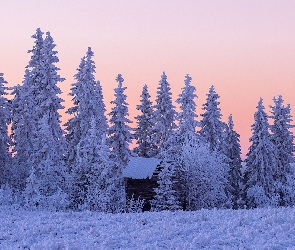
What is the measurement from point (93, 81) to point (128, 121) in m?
6.06

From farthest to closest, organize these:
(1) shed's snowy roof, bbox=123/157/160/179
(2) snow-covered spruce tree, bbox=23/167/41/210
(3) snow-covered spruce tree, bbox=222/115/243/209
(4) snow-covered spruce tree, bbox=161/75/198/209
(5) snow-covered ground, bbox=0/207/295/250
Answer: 1. (3) snow-covered spruce tree, bbox=222/115/243/209
2. (1) shed's snowy roof, bbox=123/157/160/179
3. (4) snow-covered spruce tree, bbox=161/75/198/209
4. (2) snow-covered spruce tree, bbox=23/167/41/210
5. (5) snow-covered ground, bbox=0/207/295/250

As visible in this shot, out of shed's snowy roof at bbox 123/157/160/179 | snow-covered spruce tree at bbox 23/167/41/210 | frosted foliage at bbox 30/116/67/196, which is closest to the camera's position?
snow-covered spruce tree at bbox 23/167/41/210

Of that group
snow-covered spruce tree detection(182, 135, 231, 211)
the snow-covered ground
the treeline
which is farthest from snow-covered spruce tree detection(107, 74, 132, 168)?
the snow-covered ground

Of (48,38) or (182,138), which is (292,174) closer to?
(182,138)

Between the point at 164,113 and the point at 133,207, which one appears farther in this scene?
the point at 164,113

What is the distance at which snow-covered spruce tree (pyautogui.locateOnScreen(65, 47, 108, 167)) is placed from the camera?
47094 mm

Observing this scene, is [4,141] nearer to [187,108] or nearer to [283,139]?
[187,108]

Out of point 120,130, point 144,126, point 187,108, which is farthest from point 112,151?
point 144,126

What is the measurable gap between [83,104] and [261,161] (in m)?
20.3

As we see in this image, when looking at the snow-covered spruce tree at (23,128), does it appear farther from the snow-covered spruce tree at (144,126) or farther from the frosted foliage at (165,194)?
the snow-covered spruce tree at (144,126)

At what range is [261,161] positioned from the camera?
169 ft

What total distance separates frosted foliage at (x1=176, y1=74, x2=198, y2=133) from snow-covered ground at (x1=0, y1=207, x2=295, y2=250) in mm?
29786

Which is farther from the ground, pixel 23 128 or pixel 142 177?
pixel 23 128

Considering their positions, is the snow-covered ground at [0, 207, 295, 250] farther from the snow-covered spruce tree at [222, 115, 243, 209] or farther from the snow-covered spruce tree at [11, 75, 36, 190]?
the snow-covered spruce tree at [222, 115, 243, 209]
